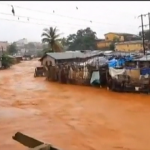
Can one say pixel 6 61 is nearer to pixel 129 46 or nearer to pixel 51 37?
pixel 51 37

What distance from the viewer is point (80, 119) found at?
11000mm

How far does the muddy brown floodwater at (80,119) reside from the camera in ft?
26.8

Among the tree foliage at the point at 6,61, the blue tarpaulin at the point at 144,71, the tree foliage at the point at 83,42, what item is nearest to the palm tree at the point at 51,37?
the tree foliage at the point at 6,61

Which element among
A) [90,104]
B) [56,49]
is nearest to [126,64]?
[90,104]

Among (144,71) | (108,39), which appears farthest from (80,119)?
(108,39)

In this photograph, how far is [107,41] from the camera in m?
69.9

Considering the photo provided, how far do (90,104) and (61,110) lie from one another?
204cm

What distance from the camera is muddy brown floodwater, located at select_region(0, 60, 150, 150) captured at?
26.8 ft

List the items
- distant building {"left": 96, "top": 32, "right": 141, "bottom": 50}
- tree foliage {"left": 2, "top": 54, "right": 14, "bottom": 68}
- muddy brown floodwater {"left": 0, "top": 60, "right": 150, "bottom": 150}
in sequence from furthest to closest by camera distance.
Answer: distant building {"left": 96, "top": 32, "right": 141, "bottom": 50}
tree foliage {"left": 2, "top": 54, "right": 14, "bottom": 68}
muddy brown floodwater {"left": 0, "top": 60, "right": 150, "bottom": 150}

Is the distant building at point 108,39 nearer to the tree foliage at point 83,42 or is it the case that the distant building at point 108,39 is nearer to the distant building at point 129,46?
the tree foliage at point 83,42

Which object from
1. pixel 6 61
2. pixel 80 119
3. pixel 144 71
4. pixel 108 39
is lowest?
pixel 80 119

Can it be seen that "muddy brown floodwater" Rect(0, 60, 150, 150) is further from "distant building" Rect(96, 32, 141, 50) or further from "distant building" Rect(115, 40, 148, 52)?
"distant building" Rect(96, 32, 141, 50)

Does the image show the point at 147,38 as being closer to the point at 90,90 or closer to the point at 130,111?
the point at 90,90

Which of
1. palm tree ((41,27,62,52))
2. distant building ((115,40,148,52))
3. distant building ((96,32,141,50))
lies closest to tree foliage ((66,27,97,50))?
distant building ((96,32,141,50))
